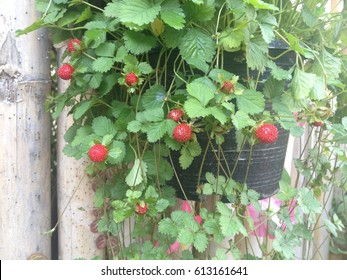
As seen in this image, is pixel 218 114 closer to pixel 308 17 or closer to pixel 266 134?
pixel 266 134

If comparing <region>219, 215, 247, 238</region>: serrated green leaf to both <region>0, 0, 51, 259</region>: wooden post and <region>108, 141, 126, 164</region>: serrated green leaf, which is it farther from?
<region>0, 0, 51, 259</region>: wooden post

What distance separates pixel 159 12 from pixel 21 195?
21.0 inches

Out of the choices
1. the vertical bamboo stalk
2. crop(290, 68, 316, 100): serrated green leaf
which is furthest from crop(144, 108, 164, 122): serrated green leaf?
the vertical bamboo stalk

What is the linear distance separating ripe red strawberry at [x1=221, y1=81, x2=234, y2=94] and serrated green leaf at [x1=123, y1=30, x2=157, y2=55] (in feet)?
0.48

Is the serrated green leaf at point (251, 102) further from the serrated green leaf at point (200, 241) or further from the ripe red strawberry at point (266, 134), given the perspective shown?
the serrated green leaf at point (200, 241)

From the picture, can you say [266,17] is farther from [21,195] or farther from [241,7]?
[21,195]

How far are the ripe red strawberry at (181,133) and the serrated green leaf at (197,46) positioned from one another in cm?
11

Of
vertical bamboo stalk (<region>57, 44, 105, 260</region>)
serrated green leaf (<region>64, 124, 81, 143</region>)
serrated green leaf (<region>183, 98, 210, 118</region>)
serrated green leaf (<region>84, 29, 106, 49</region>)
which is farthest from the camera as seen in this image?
vertical bamboo stalk (<region>57, 44, 105, 260</region>)

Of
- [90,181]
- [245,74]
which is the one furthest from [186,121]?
[90,181]

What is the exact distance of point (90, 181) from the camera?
0.98m

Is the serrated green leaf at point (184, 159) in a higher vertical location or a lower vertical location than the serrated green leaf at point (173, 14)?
lower

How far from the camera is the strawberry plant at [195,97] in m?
0.63

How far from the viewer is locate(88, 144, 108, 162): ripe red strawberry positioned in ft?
2.02

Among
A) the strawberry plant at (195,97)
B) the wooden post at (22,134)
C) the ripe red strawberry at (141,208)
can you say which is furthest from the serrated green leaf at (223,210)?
the wooden post at (22,134)
